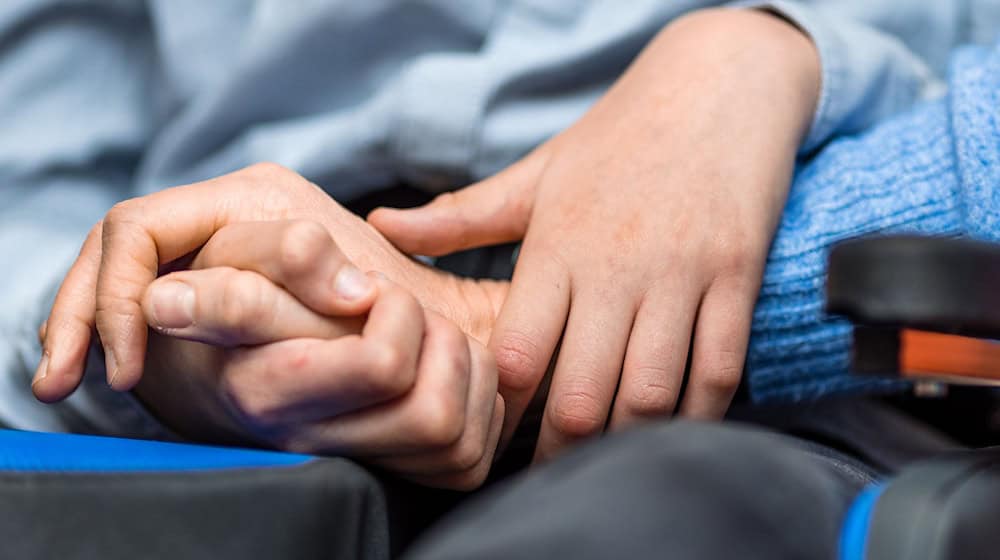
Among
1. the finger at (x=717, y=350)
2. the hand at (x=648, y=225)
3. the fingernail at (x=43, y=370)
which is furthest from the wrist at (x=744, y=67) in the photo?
the fingernail at (x=43, y=370)

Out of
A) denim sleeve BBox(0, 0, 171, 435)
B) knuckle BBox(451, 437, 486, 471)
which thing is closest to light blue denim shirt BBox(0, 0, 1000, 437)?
denim sleeve BBox(0, 0, 171, 435)

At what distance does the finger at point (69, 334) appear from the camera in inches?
15.2

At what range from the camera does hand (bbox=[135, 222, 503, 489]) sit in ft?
1.03

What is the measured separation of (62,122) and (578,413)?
19.6 inches

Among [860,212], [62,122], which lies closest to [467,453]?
[860,212]

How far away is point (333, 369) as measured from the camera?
1.02 ft

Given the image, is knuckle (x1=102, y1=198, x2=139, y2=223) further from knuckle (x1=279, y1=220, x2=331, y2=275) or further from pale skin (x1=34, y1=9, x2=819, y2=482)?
knuckle (x1=279, y1=220, x2=331, y2=275)

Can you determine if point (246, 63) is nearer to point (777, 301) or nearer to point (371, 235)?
point (371, 235)

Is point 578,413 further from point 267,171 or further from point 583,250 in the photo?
point 267,171

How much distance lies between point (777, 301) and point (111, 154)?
1.71 feet

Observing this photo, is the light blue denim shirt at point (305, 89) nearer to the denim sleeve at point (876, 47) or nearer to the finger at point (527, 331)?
the denim sleeve at point (876, 47)

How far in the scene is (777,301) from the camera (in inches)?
18.0

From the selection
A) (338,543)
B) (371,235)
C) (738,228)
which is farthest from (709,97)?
(338,543)

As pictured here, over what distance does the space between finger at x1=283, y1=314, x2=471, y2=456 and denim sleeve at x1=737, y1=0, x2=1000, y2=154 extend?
30 cm
